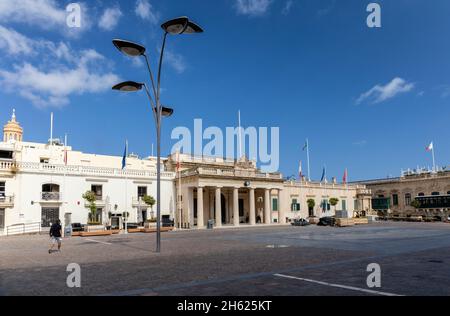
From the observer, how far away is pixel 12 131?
184 ft

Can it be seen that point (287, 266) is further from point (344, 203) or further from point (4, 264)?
point (344, 203)

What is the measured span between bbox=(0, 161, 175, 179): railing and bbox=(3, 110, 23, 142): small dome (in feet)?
74.3

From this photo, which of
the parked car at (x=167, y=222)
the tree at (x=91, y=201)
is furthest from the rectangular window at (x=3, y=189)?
the parked car at (x=167, y=222)

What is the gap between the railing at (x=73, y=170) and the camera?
35094mm

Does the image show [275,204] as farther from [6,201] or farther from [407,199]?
[6,201]

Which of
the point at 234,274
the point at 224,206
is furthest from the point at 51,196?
the point at 234,274

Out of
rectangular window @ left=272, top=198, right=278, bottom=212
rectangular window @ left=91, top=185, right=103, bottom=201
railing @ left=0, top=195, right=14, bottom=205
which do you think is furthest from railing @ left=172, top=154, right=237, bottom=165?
railing @ left=0, top=195, right=14, bottom=205

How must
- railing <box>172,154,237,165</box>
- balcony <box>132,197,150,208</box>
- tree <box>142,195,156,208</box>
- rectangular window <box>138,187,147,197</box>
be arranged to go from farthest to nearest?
railing <box>172,154,237,165</box> < rectangular window <box>138,187,147,197</box> < balcony <box>132,197,150,208</box> < tree <box>142,195,156,208</box>

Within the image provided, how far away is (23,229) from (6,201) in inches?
119

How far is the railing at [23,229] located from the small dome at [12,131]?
25.7 metres

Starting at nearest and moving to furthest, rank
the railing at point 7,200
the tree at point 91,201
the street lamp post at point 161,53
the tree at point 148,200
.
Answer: the street lamp post at point 161,53 < the railing at point 7,200 < the tree at point 91,201 < the tree at point 148,200

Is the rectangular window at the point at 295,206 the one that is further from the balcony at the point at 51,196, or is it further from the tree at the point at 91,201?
the balcony at the point at 51,196

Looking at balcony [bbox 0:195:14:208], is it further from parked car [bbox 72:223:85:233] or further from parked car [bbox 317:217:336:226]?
parked car [bbox 317:217:336:226]

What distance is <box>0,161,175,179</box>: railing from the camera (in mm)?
35094
